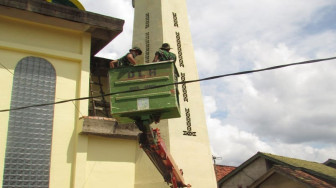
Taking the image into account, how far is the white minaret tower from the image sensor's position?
49.5 feet

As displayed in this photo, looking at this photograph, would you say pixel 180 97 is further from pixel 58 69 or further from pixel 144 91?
pixel 144 91

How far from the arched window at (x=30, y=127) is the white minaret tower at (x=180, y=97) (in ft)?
13.6

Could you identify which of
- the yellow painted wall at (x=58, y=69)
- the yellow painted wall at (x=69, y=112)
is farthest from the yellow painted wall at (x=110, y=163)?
the yellow painted wall at (x=58, y=69)

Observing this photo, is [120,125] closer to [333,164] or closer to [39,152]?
[39,152]

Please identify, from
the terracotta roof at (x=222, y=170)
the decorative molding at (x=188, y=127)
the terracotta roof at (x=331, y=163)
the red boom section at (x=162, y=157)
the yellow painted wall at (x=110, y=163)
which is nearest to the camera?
the red boom section at (x=162, y=157)

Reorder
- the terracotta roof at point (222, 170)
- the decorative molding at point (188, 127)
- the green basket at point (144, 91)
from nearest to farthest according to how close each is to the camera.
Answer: the green basket at point (144, 91) → the decorative molding at point (188, 127) → the terracotta roof at point (222, 170)

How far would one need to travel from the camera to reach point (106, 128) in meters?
14.6

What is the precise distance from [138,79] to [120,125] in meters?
6.51

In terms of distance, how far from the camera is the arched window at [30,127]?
492 inches

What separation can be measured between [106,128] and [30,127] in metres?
3.03

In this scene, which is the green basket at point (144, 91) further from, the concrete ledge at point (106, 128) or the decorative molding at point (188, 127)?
the decorative molding at point (188, 127)

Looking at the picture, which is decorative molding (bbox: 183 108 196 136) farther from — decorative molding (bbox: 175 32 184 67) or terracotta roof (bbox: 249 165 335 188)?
terracotta roof (bbox: 249 165 335 188)

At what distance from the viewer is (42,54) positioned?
1435 centimetres

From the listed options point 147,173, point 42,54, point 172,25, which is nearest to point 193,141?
point 147,173
